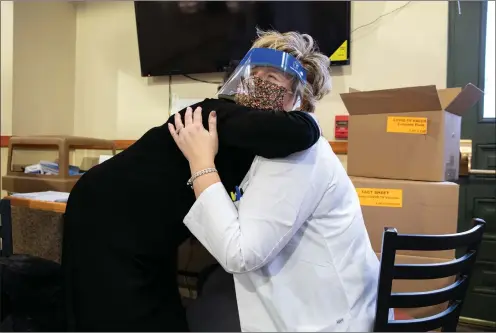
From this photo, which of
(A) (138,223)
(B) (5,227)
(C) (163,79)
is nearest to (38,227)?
(B) (5,227)

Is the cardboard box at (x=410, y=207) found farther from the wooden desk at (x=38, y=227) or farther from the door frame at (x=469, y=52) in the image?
the wooden desk at (x=38, y=227)

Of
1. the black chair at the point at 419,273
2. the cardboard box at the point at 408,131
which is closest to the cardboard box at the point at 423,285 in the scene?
the cardboard box at the point at 408,131

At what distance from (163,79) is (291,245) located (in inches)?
82.6

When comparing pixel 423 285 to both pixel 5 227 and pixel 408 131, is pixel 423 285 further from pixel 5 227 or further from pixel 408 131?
pixel 5 227

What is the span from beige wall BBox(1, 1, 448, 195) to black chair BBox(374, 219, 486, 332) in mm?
1339

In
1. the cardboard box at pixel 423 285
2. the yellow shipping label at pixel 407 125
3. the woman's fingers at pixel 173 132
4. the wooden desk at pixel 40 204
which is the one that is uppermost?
the yellow shipping label at pixel 407 125

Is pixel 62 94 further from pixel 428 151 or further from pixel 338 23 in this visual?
pixel 428 151

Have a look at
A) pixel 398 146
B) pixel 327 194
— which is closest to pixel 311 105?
pixel 327 194

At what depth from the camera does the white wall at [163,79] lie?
224 centimetres

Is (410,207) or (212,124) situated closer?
(212,124)

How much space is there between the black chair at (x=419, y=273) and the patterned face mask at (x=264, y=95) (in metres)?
0.41

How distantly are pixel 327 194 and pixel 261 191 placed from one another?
17cm

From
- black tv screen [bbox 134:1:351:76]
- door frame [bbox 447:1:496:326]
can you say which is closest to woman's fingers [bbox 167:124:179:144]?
black tv screen [bbox 134:1:351:76]

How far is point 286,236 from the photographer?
2.95ft
